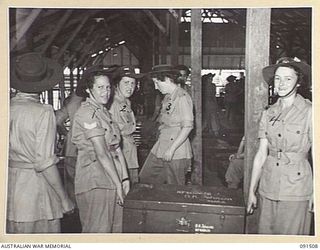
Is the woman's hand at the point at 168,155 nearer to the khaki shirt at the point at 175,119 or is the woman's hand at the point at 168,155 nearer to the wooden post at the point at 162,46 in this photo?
the khaki shirt at the point at 175,119

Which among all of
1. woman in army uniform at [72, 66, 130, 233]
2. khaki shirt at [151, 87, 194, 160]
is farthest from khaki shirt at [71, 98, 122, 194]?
khaki shirt at [151, 87, 194, 160]

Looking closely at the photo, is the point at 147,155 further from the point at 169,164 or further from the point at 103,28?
the point at 103,28

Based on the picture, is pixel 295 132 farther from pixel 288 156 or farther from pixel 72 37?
pixel 72 37

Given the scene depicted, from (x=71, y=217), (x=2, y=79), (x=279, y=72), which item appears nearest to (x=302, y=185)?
(x=279, y=72)

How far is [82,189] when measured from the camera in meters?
0.93

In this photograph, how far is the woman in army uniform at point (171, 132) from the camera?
3.17 feet

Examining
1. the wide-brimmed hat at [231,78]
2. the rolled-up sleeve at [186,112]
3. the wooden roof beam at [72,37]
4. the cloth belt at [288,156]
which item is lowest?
the cloth belt at [288,156]

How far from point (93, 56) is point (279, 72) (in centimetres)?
34

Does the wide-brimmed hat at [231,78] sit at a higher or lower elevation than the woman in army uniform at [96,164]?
higher

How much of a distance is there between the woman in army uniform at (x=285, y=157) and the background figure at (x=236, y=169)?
0.02 meters

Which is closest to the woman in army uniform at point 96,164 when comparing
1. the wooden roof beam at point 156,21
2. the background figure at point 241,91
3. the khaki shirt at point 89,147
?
the khaki shirt at point 89,147

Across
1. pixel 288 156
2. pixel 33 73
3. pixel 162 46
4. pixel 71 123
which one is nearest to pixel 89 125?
pixel 71 123

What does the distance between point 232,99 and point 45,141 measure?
0.34m

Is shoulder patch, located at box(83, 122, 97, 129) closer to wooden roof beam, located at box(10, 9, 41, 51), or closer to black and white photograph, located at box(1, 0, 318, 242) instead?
black and white photograph, located at box(1, 0, 318, 242)
